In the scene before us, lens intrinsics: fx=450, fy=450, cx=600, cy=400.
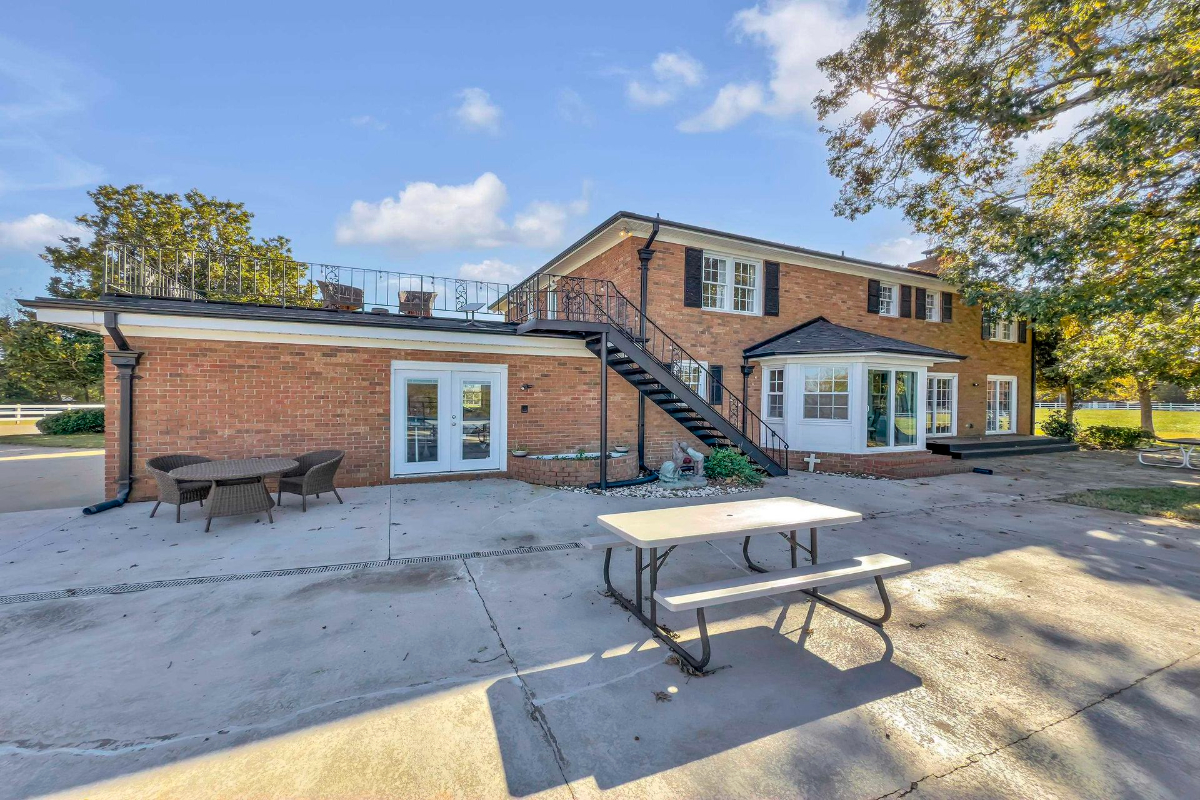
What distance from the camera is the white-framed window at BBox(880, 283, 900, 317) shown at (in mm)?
13680

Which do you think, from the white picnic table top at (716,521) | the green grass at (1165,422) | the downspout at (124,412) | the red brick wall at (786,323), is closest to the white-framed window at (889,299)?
the red brick wall at (786,323)

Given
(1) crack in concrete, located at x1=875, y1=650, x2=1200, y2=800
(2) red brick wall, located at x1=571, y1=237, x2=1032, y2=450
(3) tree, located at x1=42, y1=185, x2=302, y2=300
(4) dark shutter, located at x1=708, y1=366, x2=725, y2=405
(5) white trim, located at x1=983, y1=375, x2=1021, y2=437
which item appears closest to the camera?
(1) crack in concrete, located at x1=875, y1=650, x2=1200, y2=800

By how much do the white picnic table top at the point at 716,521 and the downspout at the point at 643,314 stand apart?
5.80 metres

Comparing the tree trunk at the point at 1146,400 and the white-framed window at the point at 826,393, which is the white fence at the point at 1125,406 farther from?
the white-framed window at the point at 826,393

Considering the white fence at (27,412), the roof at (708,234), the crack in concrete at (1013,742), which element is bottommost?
the crack in concrete at (1013,742)

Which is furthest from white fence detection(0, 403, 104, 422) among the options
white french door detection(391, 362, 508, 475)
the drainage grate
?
the drainage grate

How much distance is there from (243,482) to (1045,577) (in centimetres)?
940

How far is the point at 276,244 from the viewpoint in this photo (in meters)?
23.5

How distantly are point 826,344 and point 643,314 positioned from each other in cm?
442

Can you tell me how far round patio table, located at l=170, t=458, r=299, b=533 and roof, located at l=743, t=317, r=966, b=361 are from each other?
10135mm

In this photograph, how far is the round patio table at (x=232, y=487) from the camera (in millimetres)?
5672

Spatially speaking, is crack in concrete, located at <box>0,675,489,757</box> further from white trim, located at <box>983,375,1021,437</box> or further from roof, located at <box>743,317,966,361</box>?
white trim, located at <box>983,375,1021,437</box>

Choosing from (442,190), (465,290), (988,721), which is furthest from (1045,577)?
(442,190)

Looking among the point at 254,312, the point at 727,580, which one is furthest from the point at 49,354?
the point at 727,580
